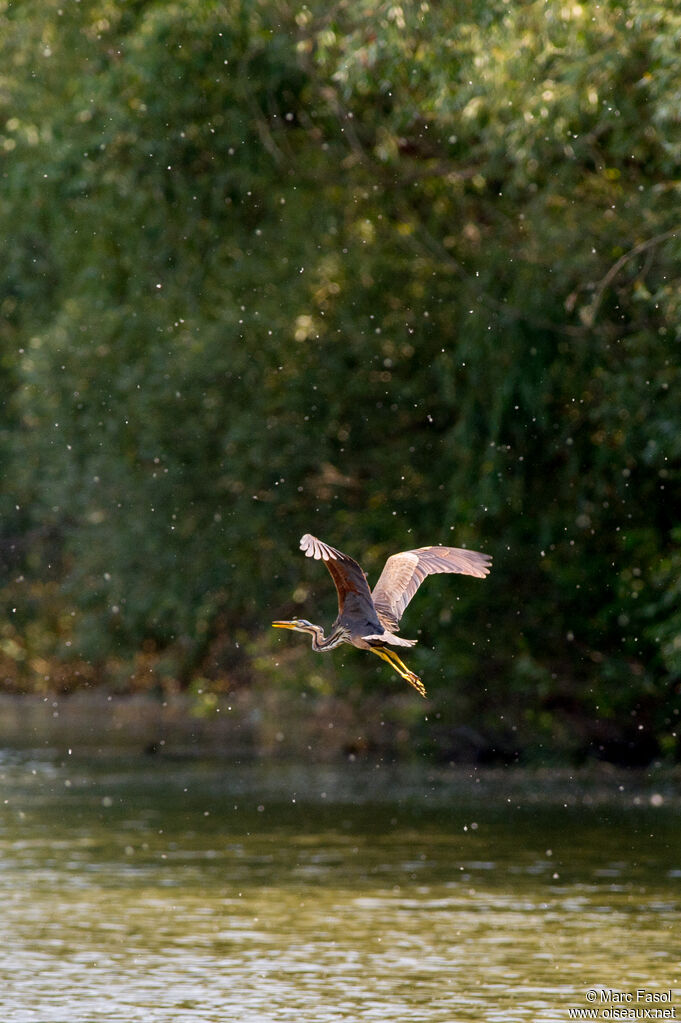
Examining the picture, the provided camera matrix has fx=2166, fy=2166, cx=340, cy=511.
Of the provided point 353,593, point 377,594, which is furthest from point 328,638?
point 377,594

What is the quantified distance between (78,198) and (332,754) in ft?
26.1

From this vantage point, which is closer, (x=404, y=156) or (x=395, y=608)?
(x=395, y=608)

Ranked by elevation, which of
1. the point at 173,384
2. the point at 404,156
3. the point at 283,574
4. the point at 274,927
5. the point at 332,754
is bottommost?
the point at 274,927

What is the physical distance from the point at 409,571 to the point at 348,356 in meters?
15.9

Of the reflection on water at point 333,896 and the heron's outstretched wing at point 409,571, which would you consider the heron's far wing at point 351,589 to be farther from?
the reflection on water at point 333,896

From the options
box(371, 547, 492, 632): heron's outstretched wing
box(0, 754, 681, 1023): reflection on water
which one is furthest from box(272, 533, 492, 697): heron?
box(0, 754, 681, 1023): reflection on water

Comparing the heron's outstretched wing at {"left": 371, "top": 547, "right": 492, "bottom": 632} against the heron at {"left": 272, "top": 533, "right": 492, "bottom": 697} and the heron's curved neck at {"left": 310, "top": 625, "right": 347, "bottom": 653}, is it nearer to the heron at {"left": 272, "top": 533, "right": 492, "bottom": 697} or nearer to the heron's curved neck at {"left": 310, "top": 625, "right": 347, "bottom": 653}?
the heron at {"left": 272, "top": 533, "right": 492, "bottom": 697}

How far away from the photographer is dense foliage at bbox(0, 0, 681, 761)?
2228 cm

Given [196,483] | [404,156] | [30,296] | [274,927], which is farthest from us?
[30,296]

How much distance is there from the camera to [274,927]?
16094 millimetres

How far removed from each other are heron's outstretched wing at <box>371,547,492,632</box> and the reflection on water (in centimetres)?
369

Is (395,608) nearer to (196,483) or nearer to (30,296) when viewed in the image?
(196,483)

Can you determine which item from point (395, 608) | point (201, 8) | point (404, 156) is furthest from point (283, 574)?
point (395, 608)

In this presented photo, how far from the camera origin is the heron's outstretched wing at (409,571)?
9789mm
